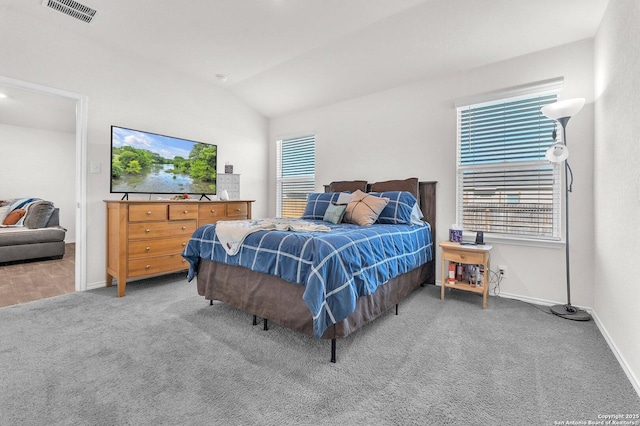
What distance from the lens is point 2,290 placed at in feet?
10.4

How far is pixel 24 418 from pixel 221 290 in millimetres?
1302

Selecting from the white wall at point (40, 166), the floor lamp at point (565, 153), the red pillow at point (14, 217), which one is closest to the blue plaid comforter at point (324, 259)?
the floor lamp at point (565, 153)

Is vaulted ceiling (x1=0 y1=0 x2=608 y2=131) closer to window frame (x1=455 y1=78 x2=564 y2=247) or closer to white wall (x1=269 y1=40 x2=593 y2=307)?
white wall (x1=269 y1=40 x2=593 y2=307)

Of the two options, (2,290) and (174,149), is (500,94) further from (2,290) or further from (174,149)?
(2,290)

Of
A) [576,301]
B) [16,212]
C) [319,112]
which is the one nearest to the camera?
[576,301]

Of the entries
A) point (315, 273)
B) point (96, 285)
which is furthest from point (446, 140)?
point (96, 285)

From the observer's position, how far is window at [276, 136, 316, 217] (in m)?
4.77

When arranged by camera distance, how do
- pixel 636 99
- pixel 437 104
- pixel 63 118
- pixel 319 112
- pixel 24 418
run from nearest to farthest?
pixel 24 418 → pixel 636 99 → pixel 437 104 → pixel 319 112 → pixel 63 118

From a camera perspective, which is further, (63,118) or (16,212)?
(63,118)

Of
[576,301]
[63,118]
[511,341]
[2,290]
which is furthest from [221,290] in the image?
[63,118]

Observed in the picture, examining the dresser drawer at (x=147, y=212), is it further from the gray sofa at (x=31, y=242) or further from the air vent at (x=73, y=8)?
the gray sofa at (x=31, y=242)

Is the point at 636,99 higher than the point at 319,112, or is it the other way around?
the point at 319,112

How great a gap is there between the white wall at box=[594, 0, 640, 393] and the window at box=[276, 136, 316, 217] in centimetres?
333

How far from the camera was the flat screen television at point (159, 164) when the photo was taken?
3.40 meters
